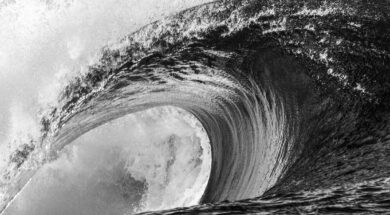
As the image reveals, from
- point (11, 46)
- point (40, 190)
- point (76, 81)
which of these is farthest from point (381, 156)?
point (40, 190)

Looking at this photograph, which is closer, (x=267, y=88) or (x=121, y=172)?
(x=267, y=88)

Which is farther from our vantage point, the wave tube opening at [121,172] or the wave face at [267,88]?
the wave tube opening at [121,172]

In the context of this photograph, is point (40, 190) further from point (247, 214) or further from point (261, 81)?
point (247, 214)

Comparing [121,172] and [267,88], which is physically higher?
[121,172]

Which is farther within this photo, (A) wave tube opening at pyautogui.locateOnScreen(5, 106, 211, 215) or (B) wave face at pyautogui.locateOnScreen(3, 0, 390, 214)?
(A) wave tube opening at pyautogui.locateOnScreen(5, 106, 211, 215)
